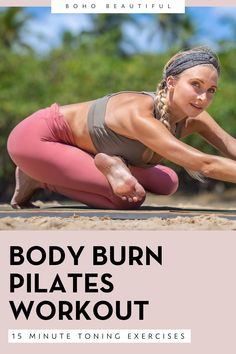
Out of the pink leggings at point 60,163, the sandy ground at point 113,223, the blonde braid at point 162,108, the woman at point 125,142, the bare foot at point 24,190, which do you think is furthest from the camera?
the bare foot at point 24,190

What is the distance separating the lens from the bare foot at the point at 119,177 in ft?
12.8

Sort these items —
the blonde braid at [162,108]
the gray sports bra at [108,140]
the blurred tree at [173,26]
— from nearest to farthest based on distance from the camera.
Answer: the blonde braid at [162,108]
the gray sports bra at [108,140]
the blurred tree at [173,26]

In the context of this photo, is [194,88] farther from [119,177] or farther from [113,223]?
[113,223]

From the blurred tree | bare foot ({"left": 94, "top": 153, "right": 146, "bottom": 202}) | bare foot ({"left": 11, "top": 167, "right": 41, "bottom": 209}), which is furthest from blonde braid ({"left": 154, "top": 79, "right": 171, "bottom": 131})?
the blurred tree

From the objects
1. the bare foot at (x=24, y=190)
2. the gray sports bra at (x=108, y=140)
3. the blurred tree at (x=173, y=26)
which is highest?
the blurred tree at (x=173, y=26)

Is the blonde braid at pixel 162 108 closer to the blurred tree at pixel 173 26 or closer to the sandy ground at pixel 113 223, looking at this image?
the sandy ground at pixel 113 223

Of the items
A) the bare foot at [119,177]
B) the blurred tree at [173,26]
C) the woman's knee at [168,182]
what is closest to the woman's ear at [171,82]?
the bare foot at [119,177]

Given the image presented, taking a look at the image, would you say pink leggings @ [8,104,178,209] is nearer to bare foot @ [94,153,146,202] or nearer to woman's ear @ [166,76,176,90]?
bare foot @ [94,153,146,202]

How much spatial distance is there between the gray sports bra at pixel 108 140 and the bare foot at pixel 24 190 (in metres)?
0.53

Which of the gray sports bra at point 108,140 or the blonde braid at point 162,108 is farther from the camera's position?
the gray sports bra at point 108,140

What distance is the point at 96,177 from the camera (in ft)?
13.3

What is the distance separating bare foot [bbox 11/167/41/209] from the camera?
14.3 ft

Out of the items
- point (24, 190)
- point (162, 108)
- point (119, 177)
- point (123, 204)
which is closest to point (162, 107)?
point (162, 108)

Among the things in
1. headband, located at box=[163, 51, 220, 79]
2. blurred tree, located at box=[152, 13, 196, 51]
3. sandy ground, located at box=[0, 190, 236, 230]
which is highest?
blurred tree, located at box=[152, 13, 196, 51]
